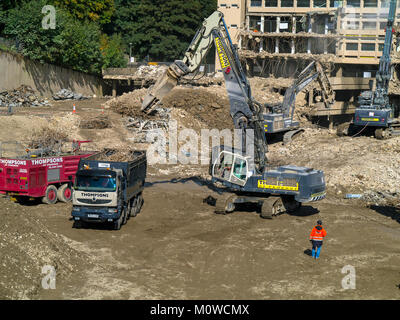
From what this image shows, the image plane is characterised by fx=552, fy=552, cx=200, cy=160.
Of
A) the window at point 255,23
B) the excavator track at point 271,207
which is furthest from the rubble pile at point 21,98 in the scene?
the window at point 255,23

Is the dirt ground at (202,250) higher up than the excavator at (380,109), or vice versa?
the excavator at (380,109)

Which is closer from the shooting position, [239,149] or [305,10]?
[239,149]

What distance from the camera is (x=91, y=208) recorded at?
69.4ft

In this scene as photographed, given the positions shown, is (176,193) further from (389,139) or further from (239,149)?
(389,139)

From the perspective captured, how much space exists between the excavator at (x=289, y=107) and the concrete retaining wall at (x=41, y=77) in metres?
22.2

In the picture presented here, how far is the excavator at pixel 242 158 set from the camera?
23.8 meters

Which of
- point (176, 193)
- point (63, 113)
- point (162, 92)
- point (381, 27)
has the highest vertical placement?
point (381, 27)

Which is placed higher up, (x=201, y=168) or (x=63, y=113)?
(x=63, y=113)

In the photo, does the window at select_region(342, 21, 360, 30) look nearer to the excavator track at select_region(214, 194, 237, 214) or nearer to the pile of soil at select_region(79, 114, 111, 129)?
the pile of soil at select_region(79, 114, 111, 129)

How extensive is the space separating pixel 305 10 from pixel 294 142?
29.3 m

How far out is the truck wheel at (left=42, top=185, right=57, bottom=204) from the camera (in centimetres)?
2481

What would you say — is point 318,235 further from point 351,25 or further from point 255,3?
point 255,3

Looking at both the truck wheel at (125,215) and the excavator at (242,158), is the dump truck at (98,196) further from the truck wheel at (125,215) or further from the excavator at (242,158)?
the excavator at (242,158)
